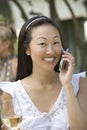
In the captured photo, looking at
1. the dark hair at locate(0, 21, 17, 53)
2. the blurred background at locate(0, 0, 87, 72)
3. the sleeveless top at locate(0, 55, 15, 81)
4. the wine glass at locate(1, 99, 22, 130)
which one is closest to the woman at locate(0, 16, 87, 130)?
the wine glass at locate(1, 99, 22, 130)

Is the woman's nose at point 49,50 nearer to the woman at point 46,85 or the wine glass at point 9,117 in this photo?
the woman at point 46,85

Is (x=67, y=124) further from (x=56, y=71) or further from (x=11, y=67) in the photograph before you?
(x=11, y=67)

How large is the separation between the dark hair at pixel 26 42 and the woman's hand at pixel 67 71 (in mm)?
170

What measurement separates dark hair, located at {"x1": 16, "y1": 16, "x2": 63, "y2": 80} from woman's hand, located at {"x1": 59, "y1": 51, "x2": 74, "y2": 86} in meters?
0.17

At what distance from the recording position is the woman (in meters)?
2.58

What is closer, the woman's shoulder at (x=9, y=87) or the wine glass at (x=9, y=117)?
the wine glass at (x=9, y=117)

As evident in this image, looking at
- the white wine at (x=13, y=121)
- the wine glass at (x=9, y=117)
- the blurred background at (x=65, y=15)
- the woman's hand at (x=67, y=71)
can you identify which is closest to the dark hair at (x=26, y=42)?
the woman's hand at (x=67, y=71)

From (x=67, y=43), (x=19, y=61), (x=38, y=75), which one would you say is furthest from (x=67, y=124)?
(x=67, y=43)

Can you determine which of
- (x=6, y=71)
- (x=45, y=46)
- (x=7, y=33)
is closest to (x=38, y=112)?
(x=45, y=46)

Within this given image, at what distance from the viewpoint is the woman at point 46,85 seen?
2.58 meters

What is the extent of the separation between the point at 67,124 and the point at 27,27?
0.69 meters

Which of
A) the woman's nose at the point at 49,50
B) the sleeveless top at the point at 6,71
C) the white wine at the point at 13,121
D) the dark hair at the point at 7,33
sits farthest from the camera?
the dark hair at the point at 7,33

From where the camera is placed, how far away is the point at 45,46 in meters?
2.61

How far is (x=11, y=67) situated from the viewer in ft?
17.1
